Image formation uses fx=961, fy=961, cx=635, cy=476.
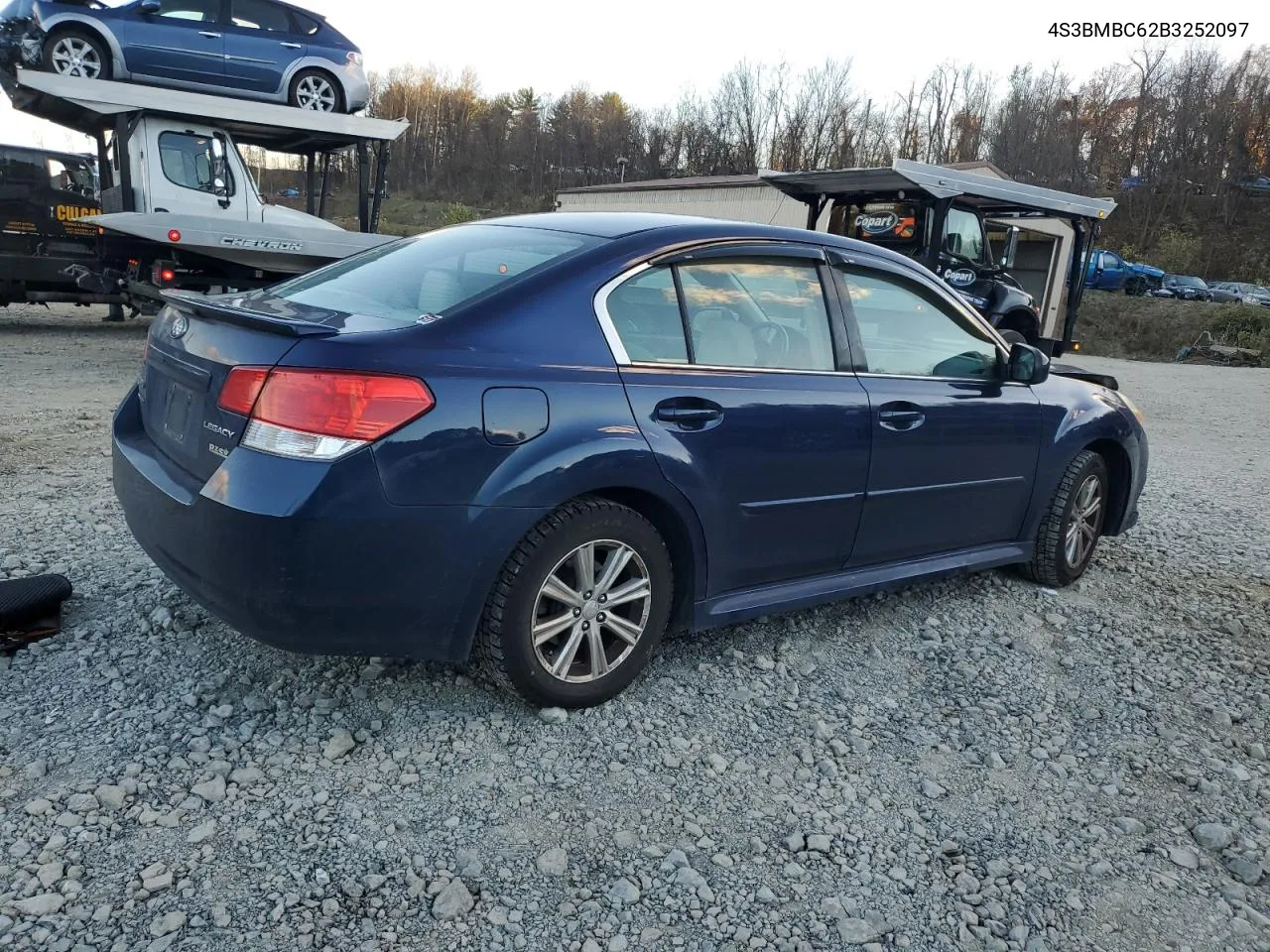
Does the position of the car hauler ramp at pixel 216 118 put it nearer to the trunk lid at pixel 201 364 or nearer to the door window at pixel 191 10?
the door window at pixel 191 10

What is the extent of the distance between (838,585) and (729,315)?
115 cm

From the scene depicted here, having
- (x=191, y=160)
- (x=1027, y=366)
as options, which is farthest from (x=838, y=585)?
(x=191, y=160)

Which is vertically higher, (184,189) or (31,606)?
(184,189)

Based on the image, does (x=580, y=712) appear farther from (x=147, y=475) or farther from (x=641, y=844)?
(x=147, y=475)

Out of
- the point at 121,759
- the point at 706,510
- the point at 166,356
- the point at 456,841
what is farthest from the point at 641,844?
the point at 166,356

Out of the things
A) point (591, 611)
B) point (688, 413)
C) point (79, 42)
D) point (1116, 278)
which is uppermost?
point (79, 42)

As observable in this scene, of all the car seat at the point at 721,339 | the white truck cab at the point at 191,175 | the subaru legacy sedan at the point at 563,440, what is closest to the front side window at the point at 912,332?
the subaru legacy sedan at the point at 563,440

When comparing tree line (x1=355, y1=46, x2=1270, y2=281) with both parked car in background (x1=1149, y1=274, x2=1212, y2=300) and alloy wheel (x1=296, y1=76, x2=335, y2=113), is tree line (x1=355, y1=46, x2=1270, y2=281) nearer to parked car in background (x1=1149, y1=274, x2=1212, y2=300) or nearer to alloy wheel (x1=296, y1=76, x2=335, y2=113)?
parked car in background (x1=1149, y1=274, x2=1212, y2=300)

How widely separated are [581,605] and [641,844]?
79cm

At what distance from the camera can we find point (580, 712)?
315cm

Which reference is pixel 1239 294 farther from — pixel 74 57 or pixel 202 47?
pixel 74 57

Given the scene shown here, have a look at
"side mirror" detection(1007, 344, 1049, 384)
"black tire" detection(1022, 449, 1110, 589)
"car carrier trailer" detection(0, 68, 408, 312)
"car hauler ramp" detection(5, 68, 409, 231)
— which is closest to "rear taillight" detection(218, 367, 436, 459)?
"side mirror" detection(1007, 344, 1049, 384)

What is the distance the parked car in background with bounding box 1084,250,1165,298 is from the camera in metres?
33.8

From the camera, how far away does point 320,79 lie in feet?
39.9
